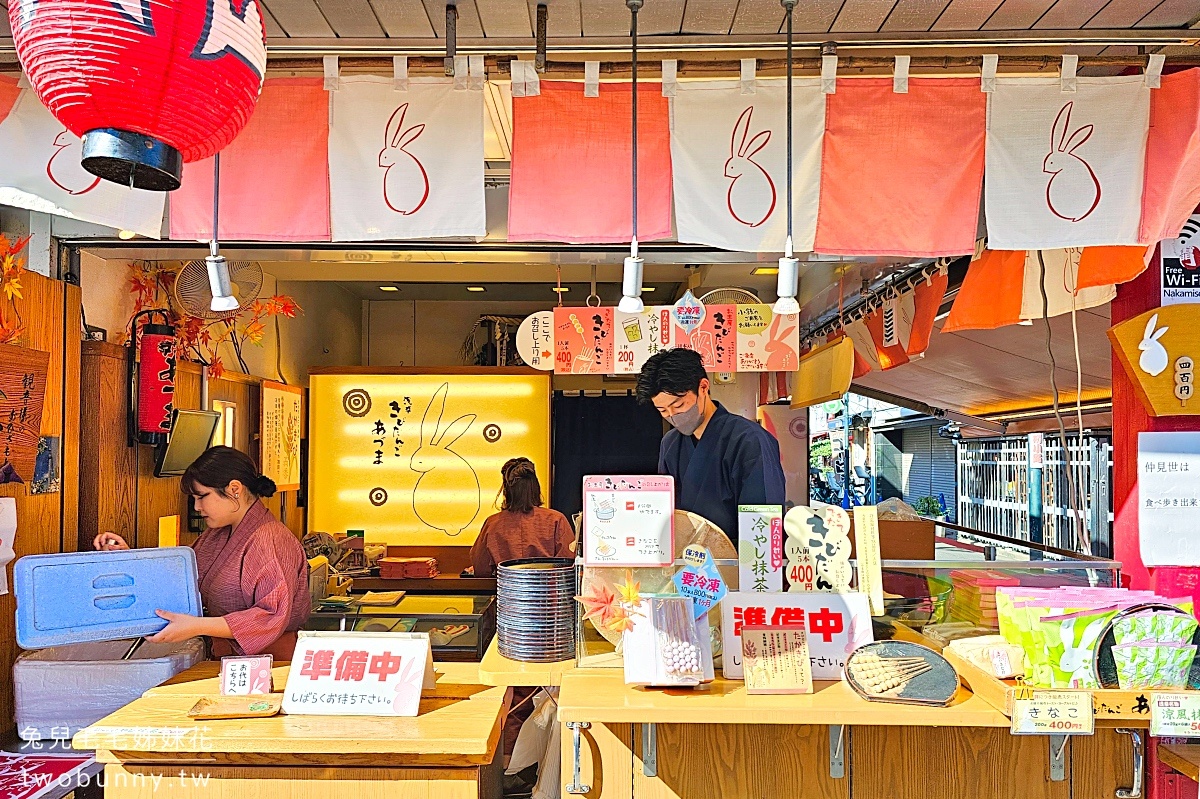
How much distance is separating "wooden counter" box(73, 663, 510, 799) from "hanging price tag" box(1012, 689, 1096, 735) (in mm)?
1597

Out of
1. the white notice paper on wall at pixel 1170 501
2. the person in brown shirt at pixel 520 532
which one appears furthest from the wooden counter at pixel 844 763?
the person in brown shirt at pixel 520 532

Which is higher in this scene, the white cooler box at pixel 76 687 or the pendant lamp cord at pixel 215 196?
the pendant lamp cord at pixel 215 196

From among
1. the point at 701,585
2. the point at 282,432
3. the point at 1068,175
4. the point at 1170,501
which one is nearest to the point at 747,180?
the point at 1068,175

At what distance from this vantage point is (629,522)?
3070mm

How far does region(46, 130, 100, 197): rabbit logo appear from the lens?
11.2ft

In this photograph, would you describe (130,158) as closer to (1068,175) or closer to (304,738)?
(304,738)

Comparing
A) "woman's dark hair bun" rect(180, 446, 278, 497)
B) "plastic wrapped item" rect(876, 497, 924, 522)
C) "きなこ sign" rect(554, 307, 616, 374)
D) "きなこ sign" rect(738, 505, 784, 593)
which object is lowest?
"plastic wrapped item" rect(876, 497, 924, 522)

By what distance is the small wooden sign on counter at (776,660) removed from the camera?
2.83m

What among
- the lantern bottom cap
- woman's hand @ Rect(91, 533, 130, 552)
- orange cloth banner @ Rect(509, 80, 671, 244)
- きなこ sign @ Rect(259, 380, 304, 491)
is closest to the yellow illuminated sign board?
きなこ sign @ Rect(259, 380, 304, 491)

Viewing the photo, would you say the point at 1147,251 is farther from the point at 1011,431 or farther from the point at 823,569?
the point at 1011,431

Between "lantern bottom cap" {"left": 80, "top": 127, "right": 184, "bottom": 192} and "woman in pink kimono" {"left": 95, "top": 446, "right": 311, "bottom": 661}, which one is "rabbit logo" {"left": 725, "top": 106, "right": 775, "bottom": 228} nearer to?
"lantern bottom cap" {"left": 80, "top": 127, "right": 184, "bottom": 192}

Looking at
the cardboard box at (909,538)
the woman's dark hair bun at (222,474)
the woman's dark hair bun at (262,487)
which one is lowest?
the cardboard box at (909,538)

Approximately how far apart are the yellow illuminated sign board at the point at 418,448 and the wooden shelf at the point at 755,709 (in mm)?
6078

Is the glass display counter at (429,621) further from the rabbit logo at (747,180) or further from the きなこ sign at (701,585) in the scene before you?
the rabbit logo at (747,180)
